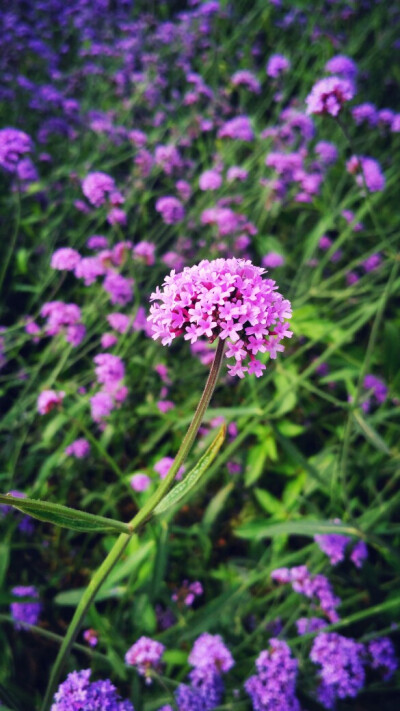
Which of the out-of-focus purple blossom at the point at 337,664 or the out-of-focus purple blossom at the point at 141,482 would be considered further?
the out-of-focus purple blossom at the point at 141,482

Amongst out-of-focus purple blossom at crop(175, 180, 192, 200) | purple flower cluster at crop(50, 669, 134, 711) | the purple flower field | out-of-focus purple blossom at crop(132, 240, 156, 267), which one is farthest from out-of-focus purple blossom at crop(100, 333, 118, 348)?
purple flower cluster at crop(50, 669, 134, 711)

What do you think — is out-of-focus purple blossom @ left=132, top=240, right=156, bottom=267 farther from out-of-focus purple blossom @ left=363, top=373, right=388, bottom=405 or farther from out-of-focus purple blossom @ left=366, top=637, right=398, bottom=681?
out-of-focus purple blossom @ left=366, top=637, right=398, bottom=681

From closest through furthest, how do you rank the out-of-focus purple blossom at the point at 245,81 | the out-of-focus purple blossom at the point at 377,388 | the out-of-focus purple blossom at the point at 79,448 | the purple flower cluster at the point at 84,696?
the purple flower cluster at the point at 84,696 < the out-of-focus purple blossom at the point at 79,448 < the out-of-focus purple blossom at the point at 377,388 < the out-of-focus purple blossom at the point at 245,81

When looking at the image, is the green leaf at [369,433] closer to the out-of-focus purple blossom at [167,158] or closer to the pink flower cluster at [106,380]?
the pink flower cluster at [106,380]

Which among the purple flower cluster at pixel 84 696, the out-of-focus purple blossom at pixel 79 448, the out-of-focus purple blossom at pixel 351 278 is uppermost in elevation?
the out-of-focus purple blossom at pixel 351 278

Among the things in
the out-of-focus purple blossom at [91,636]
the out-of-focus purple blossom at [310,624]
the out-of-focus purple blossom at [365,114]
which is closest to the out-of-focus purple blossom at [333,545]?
the out-of-focus purple blossom at [310,624]

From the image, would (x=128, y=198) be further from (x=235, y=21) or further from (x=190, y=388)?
(x=235, y=21)

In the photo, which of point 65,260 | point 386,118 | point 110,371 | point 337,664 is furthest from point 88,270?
point 386,118

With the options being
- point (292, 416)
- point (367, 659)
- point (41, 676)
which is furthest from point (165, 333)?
point (292, 416)
